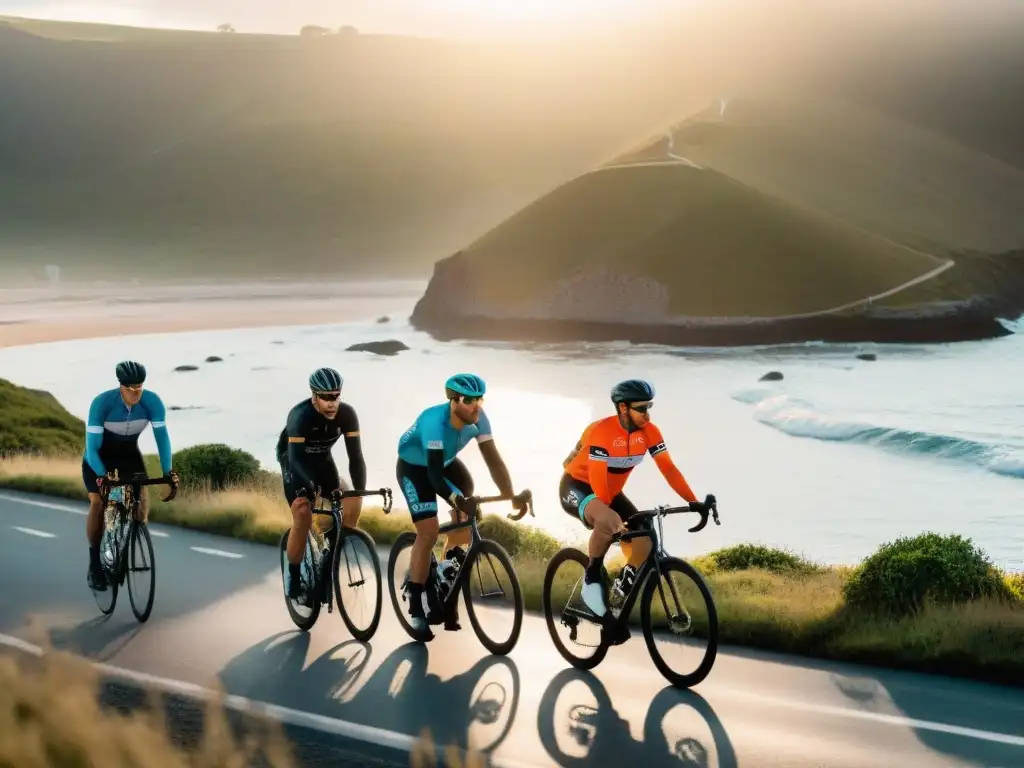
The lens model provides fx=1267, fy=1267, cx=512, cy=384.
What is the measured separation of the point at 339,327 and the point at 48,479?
122306 millimetres

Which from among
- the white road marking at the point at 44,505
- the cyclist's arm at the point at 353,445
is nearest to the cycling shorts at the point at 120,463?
the cyclist's arm at the point at 353,445

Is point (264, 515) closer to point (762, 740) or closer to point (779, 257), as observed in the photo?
point (762, 740)

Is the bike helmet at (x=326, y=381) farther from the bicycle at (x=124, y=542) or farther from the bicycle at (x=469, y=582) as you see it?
the bicycle at (x=124, y=542)

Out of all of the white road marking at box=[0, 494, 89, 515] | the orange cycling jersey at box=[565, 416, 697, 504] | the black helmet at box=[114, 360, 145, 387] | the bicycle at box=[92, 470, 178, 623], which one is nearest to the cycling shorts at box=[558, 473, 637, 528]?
the orange cycling jersey at box=[565, 416, 697, 504]

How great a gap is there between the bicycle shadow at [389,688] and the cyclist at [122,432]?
2063mm

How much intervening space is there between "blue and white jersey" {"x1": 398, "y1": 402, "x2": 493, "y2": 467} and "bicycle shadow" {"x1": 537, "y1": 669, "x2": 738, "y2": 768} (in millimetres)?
2035

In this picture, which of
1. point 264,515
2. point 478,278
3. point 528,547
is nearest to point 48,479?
point 264,515

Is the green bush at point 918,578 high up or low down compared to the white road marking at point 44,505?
up

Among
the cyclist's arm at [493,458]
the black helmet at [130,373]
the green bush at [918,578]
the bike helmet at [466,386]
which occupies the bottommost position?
the green bush at [918,578]

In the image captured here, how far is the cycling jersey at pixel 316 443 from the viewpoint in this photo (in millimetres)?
10633

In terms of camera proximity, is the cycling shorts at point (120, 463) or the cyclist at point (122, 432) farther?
the cycling shorts at point (120, 463)

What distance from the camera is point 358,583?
1114 cm

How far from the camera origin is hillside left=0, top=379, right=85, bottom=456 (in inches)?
1305

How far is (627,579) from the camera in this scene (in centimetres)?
978
